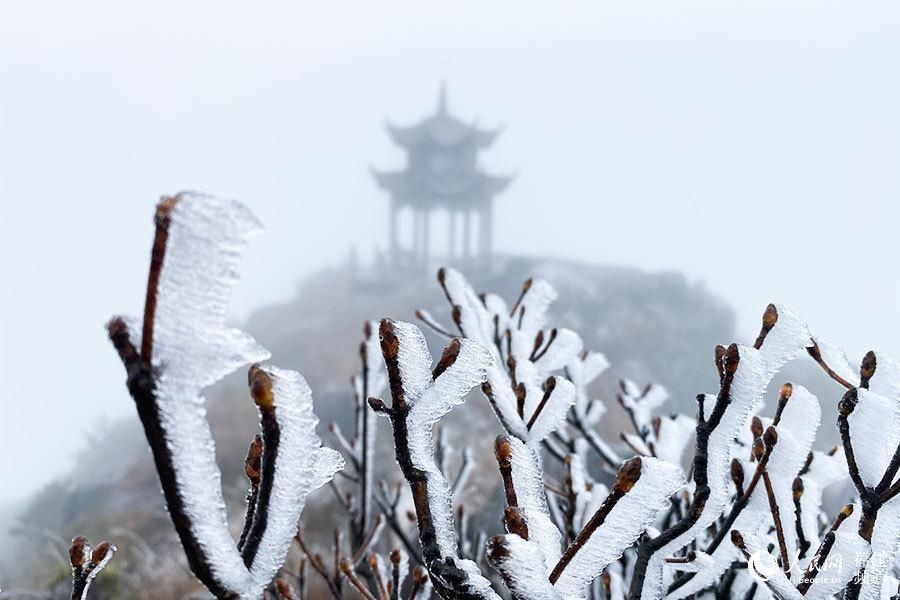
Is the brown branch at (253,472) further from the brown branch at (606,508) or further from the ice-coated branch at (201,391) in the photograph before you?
the brown branch at (606,508)

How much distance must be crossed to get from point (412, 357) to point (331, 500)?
6011 mm

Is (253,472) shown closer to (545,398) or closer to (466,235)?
(545,398)

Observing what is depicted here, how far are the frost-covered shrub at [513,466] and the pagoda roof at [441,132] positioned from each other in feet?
60.6

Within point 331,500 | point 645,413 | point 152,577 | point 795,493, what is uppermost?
point 795,493

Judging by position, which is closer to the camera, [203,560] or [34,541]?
[203,560]

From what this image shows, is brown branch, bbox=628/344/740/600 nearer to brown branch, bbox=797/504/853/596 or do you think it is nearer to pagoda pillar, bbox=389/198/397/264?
brown branch, bbox=797/504/853/596

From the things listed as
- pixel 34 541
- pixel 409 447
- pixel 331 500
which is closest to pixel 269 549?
pixel 409 447

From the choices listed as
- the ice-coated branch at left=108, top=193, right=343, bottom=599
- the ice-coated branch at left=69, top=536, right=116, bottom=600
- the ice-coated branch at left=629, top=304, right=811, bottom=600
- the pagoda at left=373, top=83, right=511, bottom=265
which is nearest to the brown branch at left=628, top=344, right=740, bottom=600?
the ice-coated branch at left=629, top=304, right=811, bottom=600

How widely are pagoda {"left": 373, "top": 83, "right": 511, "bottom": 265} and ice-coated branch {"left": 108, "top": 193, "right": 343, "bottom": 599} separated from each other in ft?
59.2

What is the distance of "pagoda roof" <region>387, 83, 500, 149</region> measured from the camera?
61.1 feet

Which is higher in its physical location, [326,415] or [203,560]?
[203,560]

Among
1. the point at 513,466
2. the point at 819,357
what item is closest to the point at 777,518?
the point at 819,357

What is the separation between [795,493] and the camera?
875 millimetres

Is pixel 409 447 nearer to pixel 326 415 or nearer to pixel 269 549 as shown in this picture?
pixel 269 549
